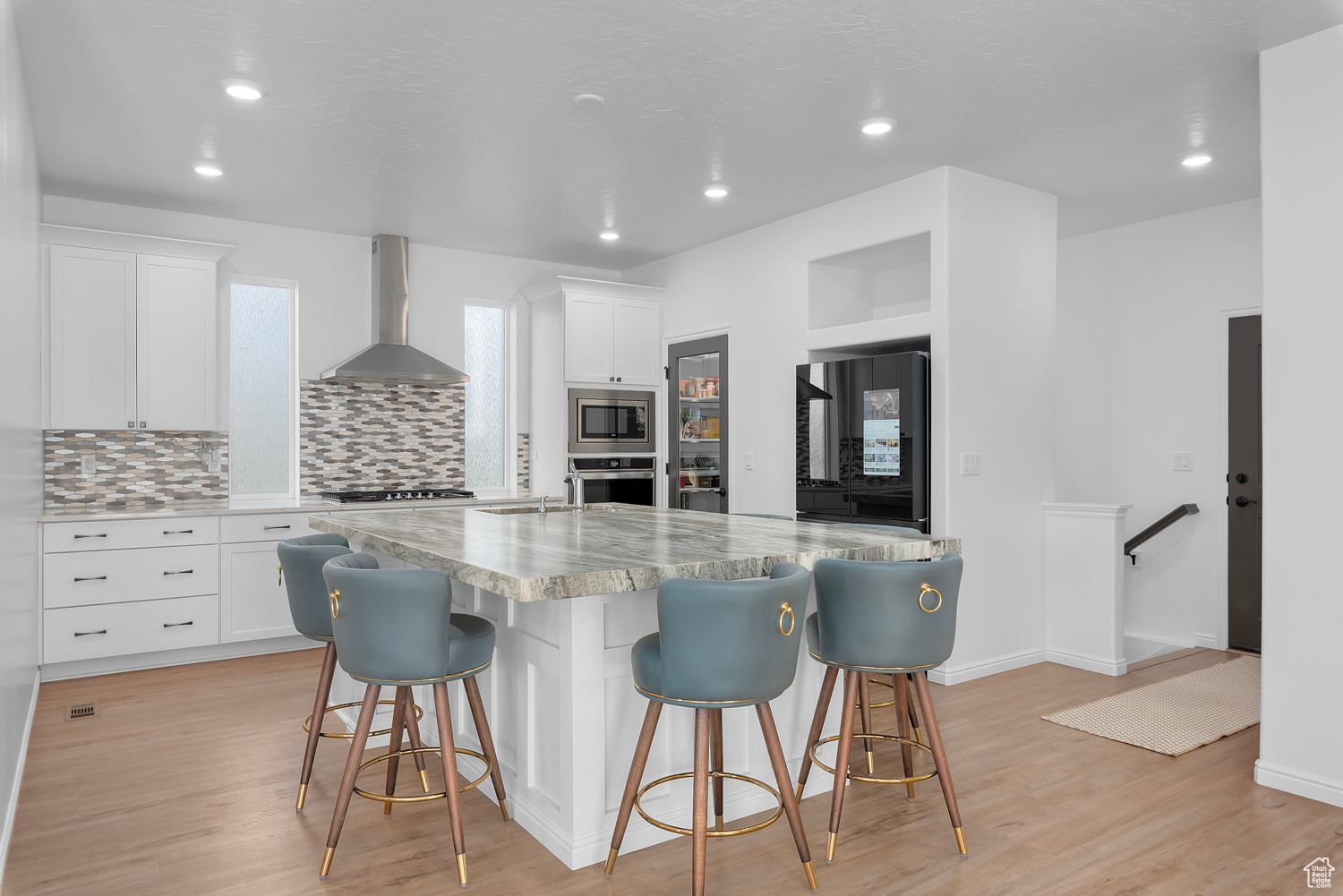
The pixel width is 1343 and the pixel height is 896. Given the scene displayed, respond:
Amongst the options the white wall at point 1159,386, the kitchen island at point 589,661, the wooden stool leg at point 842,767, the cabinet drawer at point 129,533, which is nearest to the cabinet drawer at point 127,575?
the cabinet drawer at point 129,533

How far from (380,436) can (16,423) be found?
292 cm

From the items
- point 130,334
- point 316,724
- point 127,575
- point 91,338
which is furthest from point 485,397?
point 316,724

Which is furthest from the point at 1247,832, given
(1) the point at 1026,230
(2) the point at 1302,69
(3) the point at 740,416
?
(3) the point at 740,416

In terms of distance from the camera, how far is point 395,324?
5809 millimetres

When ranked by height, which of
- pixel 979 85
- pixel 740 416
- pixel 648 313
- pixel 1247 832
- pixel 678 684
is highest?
pixel 979 85

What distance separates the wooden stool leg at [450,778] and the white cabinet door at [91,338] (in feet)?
11.7

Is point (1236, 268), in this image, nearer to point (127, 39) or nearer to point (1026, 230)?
point (1026, 230)

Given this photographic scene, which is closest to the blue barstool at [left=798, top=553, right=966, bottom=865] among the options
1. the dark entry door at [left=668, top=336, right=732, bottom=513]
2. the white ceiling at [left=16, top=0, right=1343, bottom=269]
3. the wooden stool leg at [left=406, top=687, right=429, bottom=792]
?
the wooden stool leg at [left=406, top=687, right=429, bottom=792]

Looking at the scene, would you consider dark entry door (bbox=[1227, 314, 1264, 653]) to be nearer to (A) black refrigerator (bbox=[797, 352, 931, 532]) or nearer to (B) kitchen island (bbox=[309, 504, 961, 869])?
(A) black refrigerator (bbox=[797, 352, 931, 532])

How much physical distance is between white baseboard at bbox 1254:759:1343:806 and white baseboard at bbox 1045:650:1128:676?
1.44 metres

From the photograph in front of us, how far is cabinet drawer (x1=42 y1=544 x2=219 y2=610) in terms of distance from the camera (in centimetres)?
439

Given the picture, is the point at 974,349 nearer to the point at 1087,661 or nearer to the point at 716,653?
the point at 1087,661

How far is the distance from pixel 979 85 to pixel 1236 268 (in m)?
2.80

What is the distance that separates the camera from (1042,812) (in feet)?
9.08
